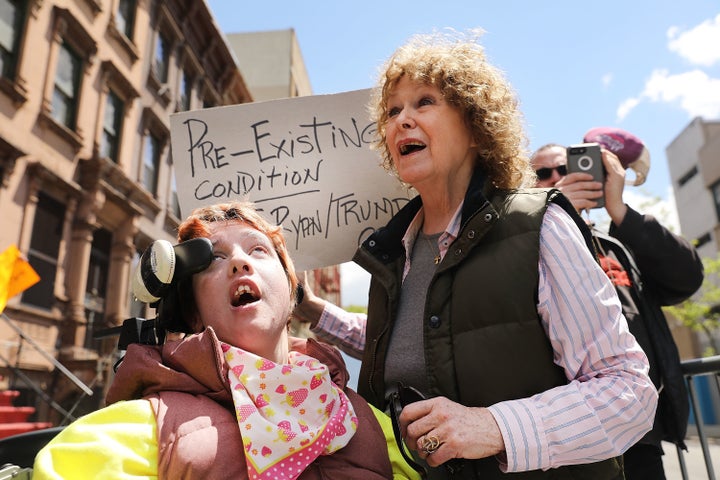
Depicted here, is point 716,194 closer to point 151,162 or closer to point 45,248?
point 151,162

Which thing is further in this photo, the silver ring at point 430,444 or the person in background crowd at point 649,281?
the person in background crowd at point 649,281

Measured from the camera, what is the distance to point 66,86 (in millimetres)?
11719

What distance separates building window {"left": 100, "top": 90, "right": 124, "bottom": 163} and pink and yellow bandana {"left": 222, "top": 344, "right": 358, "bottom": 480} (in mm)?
12811

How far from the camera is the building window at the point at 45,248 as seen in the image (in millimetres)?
10328

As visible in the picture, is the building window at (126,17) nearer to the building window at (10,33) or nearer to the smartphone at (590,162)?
the building window at (10,33)

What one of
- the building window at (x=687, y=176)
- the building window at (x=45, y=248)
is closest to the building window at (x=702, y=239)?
the building window at (x=687, y=176)

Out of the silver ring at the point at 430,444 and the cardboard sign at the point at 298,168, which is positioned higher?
the cardboard sign at the point at 298,168

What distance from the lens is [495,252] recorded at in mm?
1626

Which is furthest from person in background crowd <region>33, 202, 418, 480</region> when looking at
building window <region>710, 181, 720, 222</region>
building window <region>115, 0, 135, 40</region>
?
building window <region>710, 181, 720, 222</region>

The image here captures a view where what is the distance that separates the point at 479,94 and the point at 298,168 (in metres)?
1.20

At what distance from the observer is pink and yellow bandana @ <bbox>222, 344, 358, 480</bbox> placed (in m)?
1.44

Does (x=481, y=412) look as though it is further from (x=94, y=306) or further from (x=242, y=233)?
(x=94, y=306)

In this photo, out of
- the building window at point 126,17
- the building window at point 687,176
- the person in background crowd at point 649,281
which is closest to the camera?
the person in background crowd at point 649,281

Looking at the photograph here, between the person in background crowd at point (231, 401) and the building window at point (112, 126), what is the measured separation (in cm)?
1243
